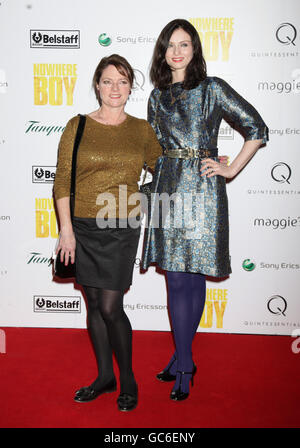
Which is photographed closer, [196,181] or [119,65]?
[119,65]

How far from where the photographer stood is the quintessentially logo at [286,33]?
9.30ft

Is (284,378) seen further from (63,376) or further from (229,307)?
(63,376)

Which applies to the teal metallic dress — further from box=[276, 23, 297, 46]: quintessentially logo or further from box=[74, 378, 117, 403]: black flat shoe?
box=[276, 23, 297, 46]: quintessentially logo

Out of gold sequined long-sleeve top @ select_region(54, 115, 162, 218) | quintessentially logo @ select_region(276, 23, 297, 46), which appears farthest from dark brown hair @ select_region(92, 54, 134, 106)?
quintessentially logo @ select_region(276, 23, 297, 46)

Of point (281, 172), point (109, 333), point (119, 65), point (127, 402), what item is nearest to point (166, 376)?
point (127, 402)

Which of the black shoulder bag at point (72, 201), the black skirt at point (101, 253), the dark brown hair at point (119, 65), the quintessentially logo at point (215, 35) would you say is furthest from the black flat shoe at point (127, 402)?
the quintessentially logo at point (215, 35)

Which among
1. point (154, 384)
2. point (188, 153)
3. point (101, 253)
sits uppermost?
point (188, 153)

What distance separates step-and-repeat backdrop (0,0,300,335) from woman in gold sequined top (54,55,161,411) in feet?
3.12

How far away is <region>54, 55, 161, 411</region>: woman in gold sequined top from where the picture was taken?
6.60ft

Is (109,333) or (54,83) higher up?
(54,83)

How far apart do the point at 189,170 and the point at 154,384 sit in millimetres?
1268

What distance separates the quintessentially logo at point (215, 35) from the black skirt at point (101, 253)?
1601mm

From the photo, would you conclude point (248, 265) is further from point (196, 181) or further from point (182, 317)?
point (196, 181)

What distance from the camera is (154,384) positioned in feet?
7.77
